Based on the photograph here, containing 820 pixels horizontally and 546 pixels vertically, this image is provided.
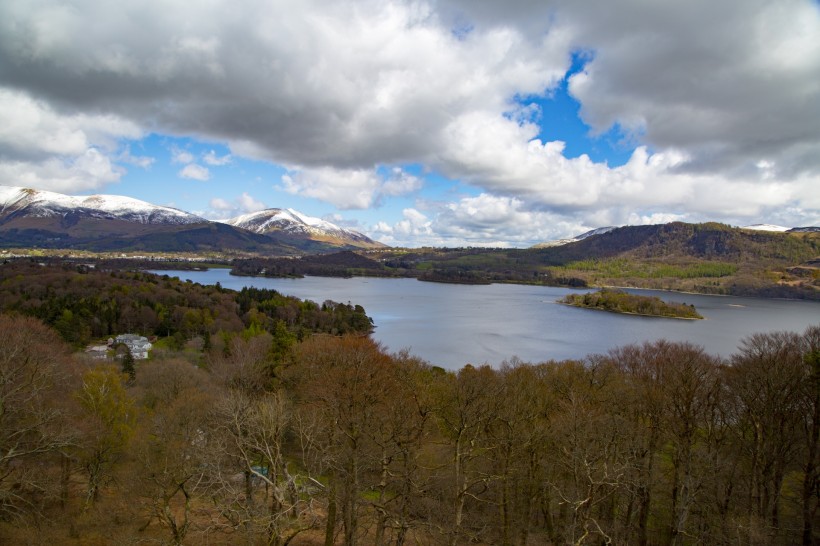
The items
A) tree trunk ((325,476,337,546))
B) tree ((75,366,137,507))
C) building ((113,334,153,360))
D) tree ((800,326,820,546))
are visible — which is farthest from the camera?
building ((113,334,153,360))

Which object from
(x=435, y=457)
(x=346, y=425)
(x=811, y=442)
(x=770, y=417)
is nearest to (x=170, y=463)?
(x=346, y=425)

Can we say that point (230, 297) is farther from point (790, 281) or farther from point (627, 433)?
point (790, 281)

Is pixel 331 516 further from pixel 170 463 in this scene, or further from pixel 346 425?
pixel 170 463

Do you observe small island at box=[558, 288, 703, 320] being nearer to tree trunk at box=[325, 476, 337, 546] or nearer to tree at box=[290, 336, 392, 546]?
tree at box=[290, 336, 392, 546]

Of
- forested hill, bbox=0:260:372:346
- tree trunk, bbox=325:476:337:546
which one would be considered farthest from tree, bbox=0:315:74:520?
forested hill, bbox=0:260:372:346

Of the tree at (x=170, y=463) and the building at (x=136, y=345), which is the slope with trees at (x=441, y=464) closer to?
the tree at (x=170, y=463)
